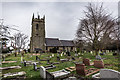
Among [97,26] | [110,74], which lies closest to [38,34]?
[97,26]

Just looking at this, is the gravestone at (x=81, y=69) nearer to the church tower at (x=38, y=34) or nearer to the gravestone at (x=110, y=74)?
the gravestone at (x=110, y=74)

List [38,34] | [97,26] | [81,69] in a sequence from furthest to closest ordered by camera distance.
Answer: [38,34] < [97,26] < [81,69]

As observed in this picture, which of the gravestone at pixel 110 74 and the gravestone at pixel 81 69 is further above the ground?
the gravestone at pixel 110 74

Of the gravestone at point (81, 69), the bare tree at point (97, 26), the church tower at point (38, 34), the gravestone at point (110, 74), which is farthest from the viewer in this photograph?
the church tower at point (38, 34)

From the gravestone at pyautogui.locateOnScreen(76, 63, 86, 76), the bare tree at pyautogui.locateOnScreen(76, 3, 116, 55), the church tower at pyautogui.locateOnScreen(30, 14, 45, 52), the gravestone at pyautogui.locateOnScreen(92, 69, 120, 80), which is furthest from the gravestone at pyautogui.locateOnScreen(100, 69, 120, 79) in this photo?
the church tower at pyautogui.locateOnScreen(30, 14, 45, 52)

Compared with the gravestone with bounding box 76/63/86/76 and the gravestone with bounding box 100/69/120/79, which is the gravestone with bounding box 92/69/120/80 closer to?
the gravestone with bounding box 100/69/120/79

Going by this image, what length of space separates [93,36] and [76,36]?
4431 millimetres

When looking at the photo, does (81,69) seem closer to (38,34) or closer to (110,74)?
(110,74)

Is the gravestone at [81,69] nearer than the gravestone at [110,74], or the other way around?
the gravestone at [110,74]

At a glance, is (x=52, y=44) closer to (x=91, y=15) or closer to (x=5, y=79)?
(x=91, y=15)

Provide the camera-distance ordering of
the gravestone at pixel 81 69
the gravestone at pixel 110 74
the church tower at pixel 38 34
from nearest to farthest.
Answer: the gravestone at pixel 110 74 < the gravestone at pixel 81 69 < the church tower at pixel 38 34

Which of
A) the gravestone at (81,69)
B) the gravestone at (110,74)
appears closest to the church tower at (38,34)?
the gravestone at (81,69)

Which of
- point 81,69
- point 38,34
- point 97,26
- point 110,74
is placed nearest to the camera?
point 110,74

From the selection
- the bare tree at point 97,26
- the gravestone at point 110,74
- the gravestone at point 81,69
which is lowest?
the gravestone at point 81,69
